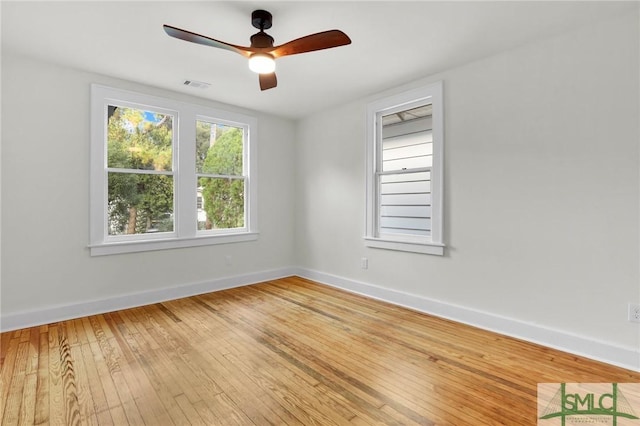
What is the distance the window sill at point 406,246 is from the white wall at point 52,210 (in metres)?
2.60

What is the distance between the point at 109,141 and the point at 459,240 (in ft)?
13.2

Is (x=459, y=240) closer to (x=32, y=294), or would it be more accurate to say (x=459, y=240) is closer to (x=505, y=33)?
(x=505, y=33)

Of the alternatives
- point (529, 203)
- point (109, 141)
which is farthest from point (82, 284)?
point (529, 203)

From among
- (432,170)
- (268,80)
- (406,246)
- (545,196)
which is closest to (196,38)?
(268,80)

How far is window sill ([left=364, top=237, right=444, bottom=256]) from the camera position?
3.43m

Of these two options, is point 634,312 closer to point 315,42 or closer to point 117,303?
point 315,42

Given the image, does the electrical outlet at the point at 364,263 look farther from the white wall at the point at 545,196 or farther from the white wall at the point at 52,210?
the white wall at the point at 52,210

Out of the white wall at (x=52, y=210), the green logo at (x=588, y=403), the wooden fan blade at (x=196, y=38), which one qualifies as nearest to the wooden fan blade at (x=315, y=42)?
the wooden fan blade at (x=196, y=38)

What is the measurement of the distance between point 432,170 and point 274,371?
2.55m

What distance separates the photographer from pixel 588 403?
193 centimetres

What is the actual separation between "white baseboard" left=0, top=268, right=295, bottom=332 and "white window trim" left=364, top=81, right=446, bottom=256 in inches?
77.4

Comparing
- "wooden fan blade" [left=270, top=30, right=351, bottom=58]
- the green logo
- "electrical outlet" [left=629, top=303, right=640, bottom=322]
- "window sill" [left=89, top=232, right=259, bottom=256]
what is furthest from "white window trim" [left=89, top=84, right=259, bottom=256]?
"electrical outlet" [left=629, top=303, right=640, bottom=322]

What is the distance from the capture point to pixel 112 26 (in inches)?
99.3

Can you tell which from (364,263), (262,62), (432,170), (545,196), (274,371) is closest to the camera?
(274,371)
